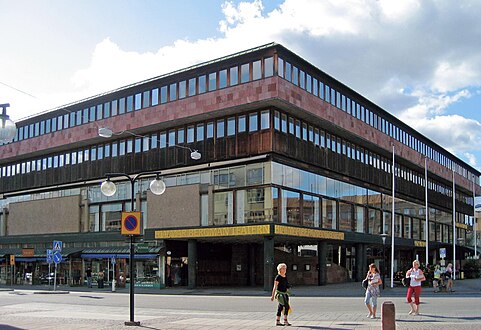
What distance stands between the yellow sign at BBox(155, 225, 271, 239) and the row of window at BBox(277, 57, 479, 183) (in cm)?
1020

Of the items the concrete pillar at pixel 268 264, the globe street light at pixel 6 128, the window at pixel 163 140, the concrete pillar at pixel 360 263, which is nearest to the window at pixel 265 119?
the concrete pillar at pixel 268 264

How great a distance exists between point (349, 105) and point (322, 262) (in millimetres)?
12895

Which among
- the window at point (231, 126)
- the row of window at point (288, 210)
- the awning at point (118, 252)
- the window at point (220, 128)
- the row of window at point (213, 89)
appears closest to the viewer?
the row of window at point (288, 210)

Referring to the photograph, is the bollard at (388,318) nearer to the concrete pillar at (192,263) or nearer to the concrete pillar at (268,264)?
the concrete pillar at (268,264)

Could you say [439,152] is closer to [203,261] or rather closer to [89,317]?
[203,261]

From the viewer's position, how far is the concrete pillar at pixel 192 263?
144 feet

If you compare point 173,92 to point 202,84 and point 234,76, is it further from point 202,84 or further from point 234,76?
point 234,76

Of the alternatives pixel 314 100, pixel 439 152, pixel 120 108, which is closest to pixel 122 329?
pixel 314 100

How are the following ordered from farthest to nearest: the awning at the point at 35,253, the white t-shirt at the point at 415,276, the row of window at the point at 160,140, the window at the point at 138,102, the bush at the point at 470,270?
the bush at the point at 470,270
the awning at the point at 35,253
the window at the point at 138,102
the row of window at the point at 160,140
the white t-shirt at the point at 415,276

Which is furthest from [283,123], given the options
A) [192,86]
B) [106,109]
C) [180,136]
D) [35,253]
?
[35,253]

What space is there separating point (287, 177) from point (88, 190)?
65.0 feet

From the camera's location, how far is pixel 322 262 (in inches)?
1848

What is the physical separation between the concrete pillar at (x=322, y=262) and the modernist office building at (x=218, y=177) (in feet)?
0.25

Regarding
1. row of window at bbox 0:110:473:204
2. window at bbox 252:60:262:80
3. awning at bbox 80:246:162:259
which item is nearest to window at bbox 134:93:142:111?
row of window at bbox 0:110:473:204
